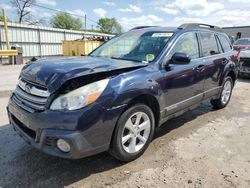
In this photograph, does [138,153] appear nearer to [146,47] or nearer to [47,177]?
[47,177]

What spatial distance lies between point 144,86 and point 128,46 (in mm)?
1212

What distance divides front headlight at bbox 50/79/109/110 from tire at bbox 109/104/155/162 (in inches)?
18.8

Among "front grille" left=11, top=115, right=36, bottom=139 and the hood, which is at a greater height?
the hood

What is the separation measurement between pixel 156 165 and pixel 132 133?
52cm

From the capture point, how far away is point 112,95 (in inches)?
114

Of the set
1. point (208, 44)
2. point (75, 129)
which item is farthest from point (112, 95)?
point (208, 44)

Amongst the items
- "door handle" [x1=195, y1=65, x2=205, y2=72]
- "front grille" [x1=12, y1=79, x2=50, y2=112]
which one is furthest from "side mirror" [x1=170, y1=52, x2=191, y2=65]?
"front grille" [x1=12, y1=79, x2=50, y2=112]

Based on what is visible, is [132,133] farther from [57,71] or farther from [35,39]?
[35,39]

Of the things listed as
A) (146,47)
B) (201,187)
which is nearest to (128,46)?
(146,47)

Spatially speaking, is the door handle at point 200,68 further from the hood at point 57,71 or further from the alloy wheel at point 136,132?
the alloy wheel at point 136,132

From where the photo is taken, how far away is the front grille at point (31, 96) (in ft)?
9.38

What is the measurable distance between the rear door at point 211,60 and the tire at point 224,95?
1.18 ft

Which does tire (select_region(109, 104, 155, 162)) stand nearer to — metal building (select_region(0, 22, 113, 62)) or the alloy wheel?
the alloy wheel

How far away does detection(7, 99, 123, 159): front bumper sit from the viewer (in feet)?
8.85
